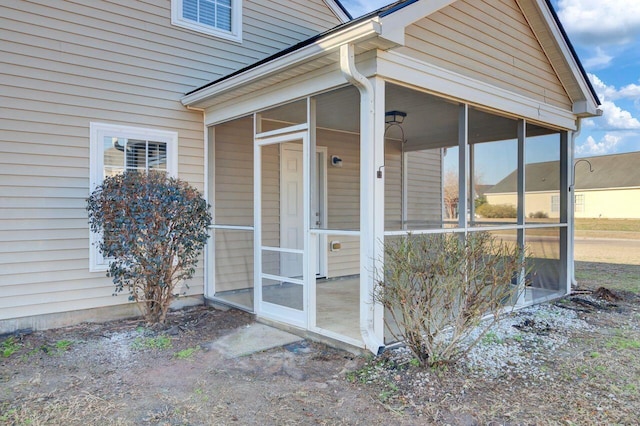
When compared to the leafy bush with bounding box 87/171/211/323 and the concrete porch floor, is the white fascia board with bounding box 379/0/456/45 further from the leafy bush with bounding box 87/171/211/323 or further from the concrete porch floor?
the leafy bush with bounding box 87/171/211/323

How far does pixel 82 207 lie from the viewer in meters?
5.02

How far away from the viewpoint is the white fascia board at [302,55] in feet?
11.0

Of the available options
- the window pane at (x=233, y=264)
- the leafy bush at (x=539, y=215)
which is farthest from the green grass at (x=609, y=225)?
the window pane at (x=233, y=264)

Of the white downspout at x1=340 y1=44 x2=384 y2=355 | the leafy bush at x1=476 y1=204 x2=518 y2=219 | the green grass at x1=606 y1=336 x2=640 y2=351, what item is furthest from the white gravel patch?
the leafy bush at x1=476 y1=204 x2=518 y2=219

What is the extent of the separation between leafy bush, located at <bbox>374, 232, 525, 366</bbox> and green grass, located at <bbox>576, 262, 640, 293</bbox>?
5.00 meters

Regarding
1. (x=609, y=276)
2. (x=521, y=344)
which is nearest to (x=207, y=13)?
(x=521, y=344)

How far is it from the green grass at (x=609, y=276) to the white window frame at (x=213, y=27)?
23.4ft

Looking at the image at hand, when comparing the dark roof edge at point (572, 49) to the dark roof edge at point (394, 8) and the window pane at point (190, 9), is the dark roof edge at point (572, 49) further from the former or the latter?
the window pane at point (190, 9)

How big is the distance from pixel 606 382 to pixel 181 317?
4446mm

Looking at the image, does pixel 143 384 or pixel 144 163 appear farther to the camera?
pixel 144 163

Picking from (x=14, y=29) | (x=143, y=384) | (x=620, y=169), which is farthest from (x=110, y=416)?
(x=620, y=169)

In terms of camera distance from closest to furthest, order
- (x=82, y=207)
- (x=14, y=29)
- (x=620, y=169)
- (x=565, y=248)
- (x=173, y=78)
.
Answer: (x=14, y=29) < (x=82, y=207) < (x=173, y=78) < (x=565, y=248) < (x=620, y=169)

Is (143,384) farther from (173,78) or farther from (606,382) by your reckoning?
(173,78)

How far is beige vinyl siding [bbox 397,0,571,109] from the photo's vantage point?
4176 millimetres
